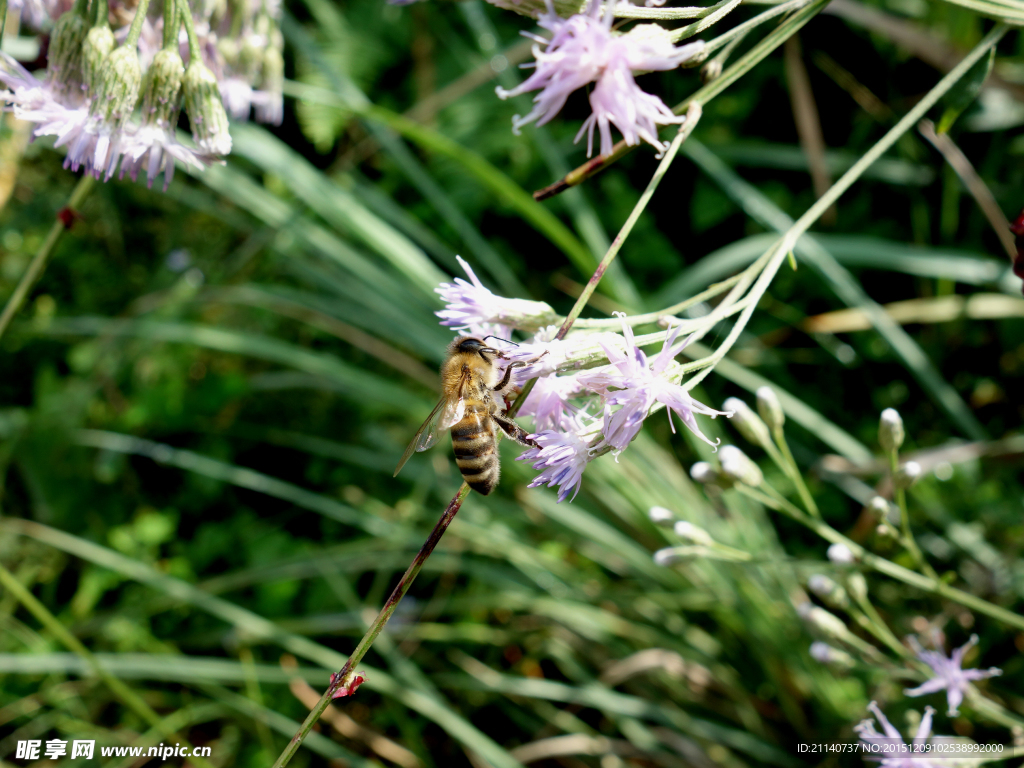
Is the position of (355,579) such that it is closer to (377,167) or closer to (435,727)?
(435,727)

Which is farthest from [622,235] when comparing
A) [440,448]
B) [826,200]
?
[440,448]

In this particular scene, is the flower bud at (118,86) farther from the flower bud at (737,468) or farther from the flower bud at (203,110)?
the flower bud at (737,468)

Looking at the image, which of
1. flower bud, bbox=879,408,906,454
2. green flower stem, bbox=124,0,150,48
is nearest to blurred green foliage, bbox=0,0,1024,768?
flower bud, bbox=879,408,906,454

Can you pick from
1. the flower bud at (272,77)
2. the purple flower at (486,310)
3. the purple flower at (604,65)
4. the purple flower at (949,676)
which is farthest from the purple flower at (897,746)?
the flower bud at (272,77)

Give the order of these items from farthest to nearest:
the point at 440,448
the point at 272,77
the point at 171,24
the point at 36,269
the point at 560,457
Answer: the point at 440,448
the point at 272,77
the point at 36,269
the point at 171,24
the point at 560,457

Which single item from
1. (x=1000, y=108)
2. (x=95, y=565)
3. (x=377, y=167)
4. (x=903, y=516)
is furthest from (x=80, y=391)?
(x=1000, y=108)

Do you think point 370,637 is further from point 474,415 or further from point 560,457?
point 474,415
